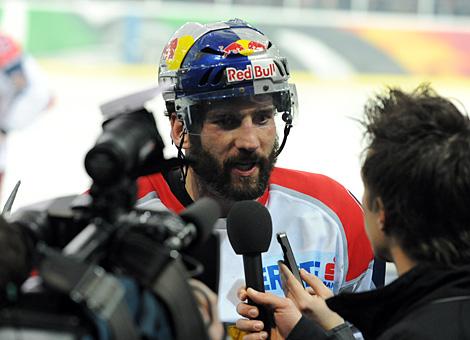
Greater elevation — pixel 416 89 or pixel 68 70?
pixel 416 89

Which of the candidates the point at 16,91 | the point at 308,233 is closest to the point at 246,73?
the point at 308,233

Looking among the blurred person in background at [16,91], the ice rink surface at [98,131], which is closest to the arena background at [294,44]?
the ice rink surface at [98,131]

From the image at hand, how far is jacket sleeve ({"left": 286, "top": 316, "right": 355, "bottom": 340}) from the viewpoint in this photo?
5.75 feet

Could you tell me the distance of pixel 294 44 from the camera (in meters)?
11.5

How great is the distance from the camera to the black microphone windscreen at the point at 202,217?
1369 millimetres

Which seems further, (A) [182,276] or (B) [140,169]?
(B) [140,169]

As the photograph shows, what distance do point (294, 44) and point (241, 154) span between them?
30.2ft

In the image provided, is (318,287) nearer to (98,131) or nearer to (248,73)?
(248,73)

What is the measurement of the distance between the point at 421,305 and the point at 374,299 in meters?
0.08

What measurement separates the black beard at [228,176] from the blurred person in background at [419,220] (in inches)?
31.8

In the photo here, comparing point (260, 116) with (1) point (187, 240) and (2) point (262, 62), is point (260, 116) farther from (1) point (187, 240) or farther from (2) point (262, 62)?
(1) point (187, 240)

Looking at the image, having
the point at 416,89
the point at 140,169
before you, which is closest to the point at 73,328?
the point at 140,169

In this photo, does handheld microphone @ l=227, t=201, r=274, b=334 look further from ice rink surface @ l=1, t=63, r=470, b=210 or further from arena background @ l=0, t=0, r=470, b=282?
arena background @ l=0, t=0, r=470, b=282

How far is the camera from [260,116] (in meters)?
2.48
